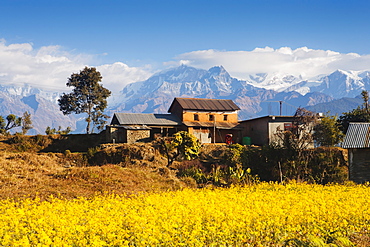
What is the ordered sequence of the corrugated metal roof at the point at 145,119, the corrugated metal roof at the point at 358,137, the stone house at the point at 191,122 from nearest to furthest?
the corrugated metal roof at the point at 358,137
the stone house at the point at 191,122
the corrugated metal roof at the point at 145,119

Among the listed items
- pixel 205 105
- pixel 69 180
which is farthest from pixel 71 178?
pixel 205 105

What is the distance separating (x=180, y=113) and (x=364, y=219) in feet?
114

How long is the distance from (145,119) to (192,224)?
34.0 metres

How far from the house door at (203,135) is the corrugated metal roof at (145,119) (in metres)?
2.76

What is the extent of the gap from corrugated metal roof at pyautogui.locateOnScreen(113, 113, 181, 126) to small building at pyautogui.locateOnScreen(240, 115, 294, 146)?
8.31m

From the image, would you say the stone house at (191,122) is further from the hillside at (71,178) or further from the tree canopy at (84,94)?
the tree canopy at (84,94)

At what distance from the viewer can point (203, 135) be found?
4372 cm

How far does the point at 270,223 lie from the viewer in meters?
11.6

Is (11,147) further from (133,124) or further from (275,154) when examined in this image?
(275,154)

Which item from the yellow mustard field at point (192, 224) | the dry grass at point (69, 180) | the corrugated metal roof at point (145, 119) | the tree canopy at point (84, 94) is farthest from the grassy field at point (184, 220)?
the tree canopy at point (84, 94)

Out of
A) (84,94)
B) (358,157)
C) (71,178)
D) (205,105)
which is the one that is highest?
(84,94)

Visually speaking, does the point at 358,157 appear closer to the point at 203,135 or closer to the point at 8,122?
the point at 203,135

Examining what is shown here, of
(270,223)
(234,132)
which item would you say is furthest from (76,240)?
(234,132)

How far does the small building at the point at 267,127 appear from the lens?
41.0 meters
